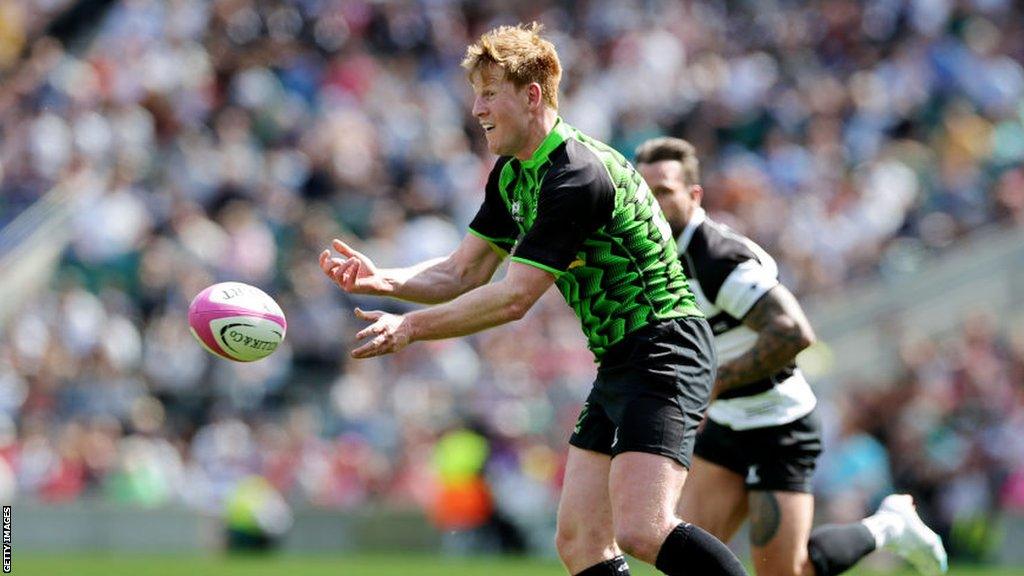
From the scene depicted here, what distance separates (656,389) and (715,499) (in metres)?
1.71

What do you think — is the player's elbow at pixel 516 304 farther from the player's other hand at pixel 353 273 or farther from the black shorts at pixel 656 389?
the player's other hand at pixel 353 273

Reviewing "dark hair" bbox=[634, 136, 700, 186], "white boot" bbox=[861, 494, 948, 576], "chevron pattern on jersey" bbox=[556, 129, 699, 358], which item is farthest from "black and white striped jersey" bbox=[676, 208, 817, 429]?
"chevron pattern on jersey" bbox=[556, 129, 699, 358]

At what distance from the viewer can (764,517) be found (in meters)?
A: 8.25

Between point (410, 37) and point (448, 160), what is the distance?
102 inches

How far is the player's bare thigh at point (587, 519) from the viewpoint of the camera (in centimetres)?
699

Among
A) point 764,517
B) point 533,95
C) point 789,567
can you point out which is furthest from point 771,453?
point 533,95

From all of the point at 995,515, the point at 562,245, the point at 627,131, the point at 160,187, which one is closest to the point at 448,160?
the point at 627,131

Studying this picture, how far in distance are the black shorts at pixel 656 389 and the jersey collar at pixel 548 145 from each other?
78 centimetres

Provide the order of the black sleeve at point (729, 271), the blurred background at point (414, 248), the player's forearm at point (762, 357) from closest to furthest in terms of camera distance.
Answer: the player's forearm at point (762, 357) < the black sleeve at point (729, 271) < the blurred background at point (414, 248)

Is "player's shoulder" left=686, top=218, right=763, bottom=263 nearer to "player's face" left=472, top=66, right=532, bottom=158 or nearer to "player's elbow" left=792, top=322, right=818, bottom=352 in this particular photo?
"player's elbow" left=792, top=322, right=818, bottom=352

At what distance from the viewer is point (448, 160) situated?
19.2 metres

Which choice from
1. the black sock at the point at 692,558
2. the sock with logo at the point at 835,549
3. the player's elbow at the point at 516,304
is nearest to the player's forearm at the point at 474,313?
the player's elbow at the point at 516,304

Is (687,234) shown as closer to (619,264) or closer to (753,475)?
(753,475)

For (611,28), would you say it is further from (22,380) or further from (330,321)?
(22,380)
